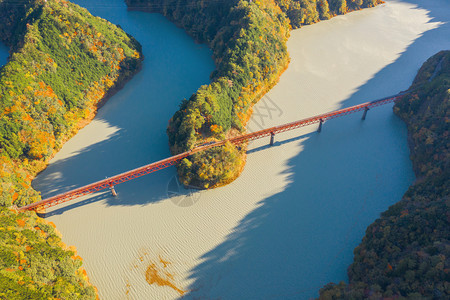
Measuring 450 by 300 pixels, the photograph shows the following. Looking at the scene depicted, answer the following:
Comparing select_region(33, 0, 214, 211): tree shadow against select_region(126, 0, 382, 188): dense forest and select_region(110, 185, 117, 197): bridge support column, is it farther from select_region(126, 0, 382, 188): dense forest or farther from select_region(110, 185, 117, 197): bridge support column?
select_region(126, 0, 382, 188): dense forest

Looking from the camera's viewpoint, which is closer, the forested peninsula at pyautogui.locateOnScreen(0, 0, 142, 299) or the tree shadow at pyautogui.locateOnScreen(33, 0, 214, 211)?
the forested peninsula at pyautogui.locateOnScreen(0, 0, 142, 299)

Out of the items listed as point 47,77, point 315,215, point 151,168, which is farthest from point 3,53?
point 315,215

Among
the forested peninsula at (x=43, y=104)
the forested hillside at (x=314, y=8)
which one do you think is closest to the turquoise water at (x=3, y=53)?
the forested peninsula at (x=43, y=104)

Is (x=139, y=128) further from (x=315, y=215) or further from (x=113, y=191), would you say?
(x=315, y=215)

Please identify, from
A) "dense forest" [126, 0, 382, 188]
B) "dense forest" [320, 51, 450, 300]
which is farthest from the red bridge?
"dense forest" [320, 51, 450, 300]

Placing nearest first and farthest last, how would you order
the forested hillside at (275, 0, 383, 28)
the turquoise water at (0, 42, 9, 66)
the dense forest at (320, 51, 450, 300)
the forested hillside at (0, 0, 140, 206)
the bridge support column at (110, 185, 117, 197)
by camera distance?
the dense forest at (320, 51, 450, 300) → the bridge support column at (110, 185, 117, 197) → the forested hillside at (0, 0, 140, 206) → the turquoise water at (0, 42, 9, 66) → the forested hillside at (275, 0, 383, 28)
